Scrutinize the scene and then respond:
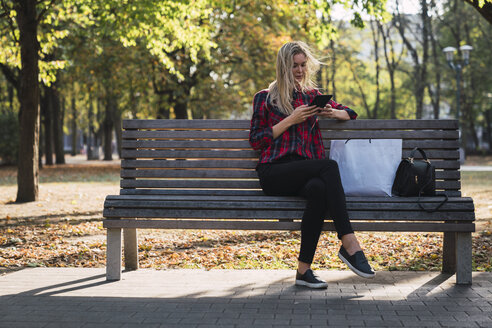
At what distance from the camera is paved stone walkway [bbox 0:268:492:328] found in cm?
378

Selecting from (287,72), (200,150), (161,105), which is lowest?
(200,150)

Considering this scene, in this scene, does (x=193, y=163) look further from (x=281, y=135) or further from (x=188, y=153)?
(x=281, y=135)

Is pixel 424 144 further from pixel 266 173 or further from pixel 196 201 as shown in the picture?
pixel 196 201

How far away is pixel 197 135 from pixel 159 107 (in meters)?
19.7

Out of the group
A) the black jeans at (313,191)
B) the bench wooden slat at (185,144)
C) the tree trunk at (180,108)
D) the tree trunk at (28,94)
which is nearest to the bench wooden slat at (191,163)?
the bench wooden slat at (185,144)

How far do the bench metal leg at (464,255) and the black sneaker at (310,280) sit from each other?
103 centimetres

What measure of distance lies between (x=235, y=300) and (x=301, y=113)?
1.53 meters

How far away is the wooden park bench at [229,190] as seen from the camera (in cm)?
456

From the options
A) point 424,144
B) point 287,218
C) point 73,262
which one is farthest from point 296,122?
point 73,262

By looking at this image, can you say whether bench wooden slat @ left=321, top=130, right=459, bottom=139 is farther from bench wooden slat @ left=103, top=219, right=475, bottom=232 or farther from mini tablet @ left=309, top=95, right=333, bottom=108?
bench wooden slat @ left=103, top=219, right=475, bottom=232

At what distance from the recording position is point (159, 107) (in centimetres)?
2462

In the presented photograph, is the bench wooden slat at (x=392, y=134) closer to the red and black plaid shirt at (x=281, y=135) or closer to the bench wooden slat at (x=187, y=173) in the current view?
the red and black plaid shirt at (x=281, y=135)

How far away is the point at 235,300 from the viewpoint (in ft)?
14.0

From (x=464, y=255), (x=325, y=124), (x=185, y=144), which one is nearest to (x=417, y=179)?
(x=464, y=255)
